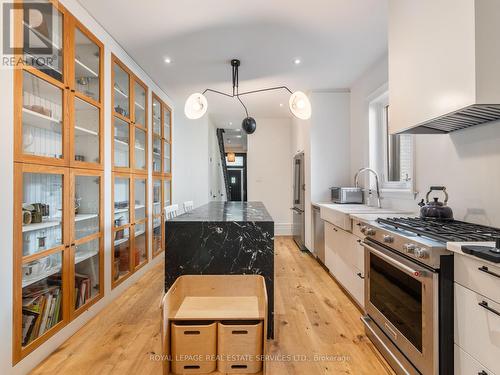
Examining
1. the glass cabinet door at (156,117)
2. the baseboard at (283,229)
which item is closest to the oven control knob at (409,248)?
the glass cabinet door at (156,117)

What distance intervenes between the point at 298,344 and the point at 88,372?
1.41 meters

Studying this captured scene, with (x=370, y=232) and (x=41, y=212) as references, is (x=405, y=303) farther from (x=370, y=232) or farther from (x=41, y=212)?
(x=41, y=212)

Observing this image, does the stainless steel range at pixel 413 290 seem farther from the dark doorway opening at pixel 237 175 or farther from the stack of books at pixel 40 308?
the dark doorway opening at pixel 237 175

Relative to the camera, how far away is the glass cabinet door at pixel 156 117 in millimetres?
4003

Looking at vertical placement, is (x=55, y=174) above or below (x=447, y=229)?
above

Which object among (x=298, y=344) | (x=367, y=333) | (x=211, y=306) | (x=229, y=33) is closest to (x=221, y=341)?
(x=211, y=306)

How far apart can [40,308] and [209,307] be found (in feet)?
3.81

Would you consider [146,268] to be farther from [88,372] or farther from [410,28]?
[410,28]

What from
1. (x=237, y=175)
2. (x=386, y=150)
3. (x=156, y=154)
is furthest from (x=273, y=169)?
(x=237, y=175)

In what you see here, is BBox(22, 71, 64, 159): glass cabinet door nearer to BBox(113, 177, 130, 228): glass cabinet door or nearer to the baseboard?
BBox(113, 177, 130, 228): glass cabinet door

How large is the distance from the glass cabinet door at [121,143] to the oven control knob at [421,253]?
9.05 ft

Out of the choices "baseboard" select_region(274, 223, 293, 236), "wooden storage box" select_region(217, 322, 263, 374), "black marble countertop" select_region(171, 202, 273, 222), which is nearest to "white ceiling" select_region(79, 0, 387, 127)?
"black marble countertop" select_region(171, 202, 273, 222)

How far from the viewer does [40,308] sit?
5.92ft

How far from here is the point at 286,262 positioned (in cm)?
404
